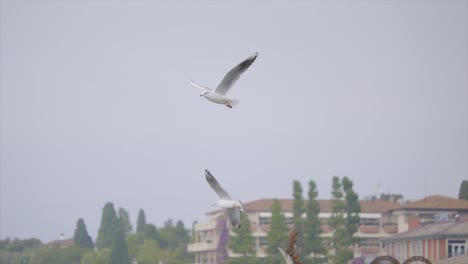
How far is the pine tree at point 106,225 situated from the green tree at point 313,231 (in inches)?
2559

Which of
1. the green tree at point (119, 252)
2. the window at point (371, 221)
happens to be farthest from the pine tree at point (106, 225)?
the window at point (371, 221)

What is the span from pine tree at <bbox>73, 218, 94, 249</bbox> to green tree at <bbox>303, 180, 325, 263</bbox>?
6685cm

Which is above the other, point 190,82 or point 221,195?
point 190,82

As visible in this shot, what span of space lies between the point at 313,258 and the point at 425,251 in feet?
51.0

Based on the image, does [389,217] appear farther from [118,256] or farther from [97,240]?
[97,240]

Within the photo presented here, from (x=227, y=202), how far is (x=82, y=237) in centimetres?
14365

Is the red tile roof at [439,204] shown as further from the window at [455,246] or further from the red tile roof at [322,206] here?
the window at [455,246]

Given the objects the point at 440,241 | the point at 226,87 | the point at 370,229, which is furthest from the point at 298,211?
the point at 226,87

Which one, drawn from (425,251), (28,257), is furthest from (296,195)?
(28,257)

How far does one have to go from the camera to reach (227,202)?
36781 mm

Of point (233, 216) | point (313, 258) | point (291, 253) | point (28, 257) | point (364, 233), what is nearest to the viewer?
point (291, 253)

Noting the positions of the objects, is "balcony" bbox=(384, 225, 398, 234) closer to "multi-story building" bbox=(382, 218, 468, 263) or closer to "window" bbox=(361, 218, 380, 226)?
"window" bbox=(361, 218, 380, 226)

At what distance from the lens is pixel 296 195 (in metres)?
116

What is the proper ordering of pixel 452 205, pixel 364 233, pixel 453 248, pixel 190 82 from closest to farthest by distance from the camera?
pixel 190 82 → pixel 453 248 → pixel 452 205 → pixel 364 233
